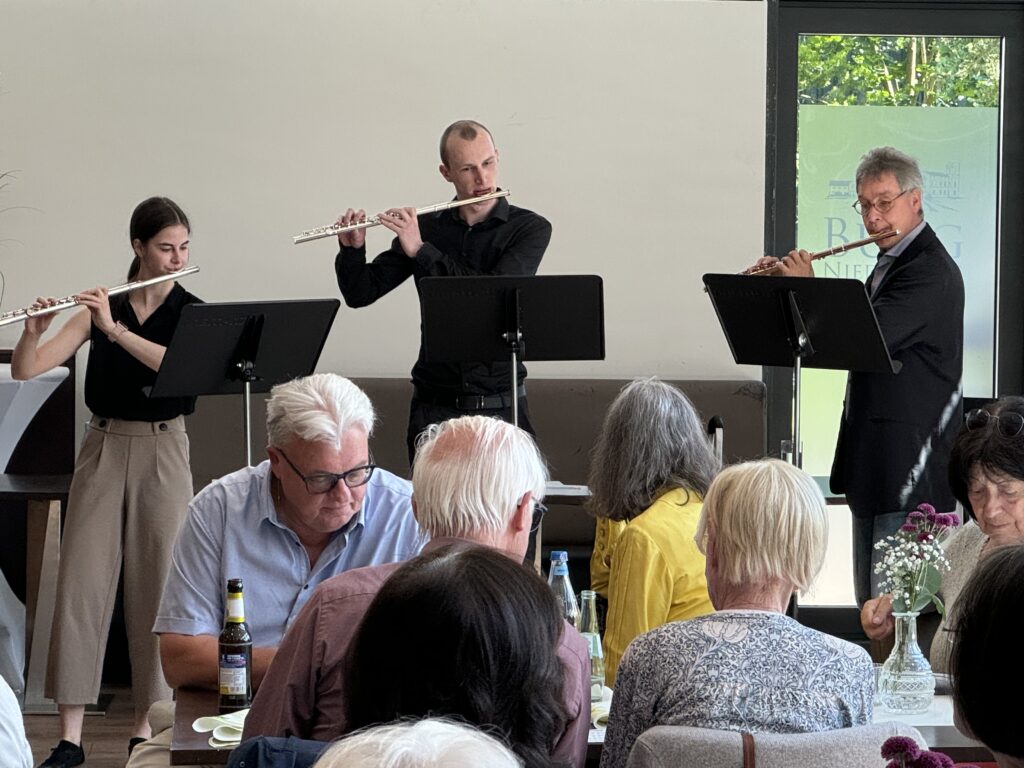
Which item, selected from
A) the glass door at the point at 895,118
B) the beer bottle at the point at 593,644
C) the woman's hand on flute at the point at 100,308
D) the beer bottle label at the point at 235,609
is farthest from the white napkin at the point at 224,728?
the glass door at the point at 895,118

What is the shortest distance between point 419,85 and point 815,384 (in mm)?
1865

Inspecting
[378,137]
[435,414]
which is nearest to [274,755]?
[435,414]

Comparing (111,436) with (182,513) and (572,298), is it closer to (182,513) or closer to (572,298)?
(182,513)

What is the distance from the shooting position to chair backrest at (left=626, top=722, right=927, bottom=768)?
5.44ft

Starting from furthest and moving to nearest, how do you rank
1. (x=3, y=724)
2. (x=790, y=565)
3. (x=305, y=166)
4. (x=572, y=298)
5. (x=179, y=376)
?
(x=305, y=166), (x=572, y=298), (x=179, y=376), (x=790, y=565), (x=3, y=724)

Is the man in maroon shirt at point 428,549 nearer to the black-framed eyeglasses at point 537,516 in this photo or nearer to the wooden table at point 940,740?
the black-framed eyeglasses at point 537,516

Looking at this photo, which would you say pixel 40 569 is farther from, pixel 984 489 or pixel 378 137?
pixel 984 489

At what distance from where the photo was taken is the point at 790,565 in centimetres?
202

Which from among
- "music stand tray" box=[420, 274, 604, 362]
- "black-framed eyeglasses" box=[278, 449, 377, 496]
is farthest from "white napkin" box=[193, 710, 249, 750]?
"music stand tray" box=[420, 274, 604, 362]

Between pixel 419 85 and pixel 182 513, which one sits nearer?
pixel 182 513

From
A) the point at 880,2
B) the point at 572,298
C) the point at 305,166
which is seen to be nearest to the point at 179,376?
the point at 572,298

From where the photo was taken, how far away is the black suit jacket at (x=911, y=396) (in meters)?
4.12

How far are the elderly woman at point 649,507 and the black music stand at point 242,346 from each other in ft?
3.50

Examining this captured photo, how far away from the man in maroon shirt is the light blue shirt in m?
0.42
